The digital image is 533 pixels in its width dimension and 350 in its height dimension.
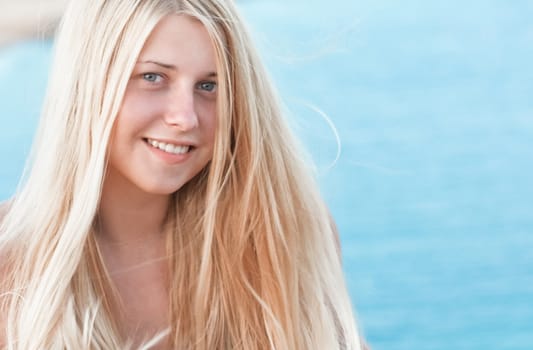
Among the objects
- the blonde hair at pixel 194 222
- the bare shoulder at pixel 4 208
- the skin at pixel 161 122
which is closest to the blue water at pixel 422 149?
the blonde hair at pixel 194 222

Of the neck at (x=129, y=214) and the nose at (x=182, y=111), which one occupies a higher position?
the nose at (x=182, y=111)

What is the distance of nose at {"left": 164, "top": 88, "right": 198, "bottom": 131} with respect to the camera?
2.06 m

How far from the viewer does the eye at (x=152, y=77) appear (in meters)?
2.06

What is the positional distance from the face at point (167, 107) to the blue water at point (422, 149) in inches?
37.0

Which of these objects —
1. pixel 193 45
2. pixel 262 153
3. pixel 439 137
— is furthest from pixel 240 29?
pixel 439 137

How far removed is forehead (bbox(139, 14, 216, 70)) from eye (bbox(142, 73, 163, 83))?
4 cm

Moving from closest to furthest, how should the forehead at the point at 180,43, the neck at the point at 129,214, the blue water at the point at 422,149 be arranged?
the forehead at the point at 180,43, the neck at the point at 129,214, the blue water at the point at 422,149

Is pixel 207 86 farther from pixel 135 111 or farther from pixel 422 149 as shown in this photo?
pixel 422 149

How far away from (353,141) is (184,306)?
4.07m

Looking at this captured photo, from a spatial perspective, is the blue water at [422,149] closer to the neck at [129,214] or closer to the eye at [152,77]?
the neck at [129,214]

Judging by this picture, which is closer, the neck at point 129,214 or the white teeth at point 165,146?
the white teeth at point 165,146

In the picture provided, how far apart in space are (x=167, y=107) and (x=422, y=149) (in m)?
4.43

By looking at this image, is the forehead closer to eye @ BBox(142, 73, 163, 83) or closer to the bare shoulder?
eye @ BBox(142, 73, 163, 83)

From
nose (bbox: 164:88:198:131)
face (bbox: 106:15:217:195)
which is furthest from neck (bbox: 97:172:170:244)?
nose (bbox: 164:88:198:131)
